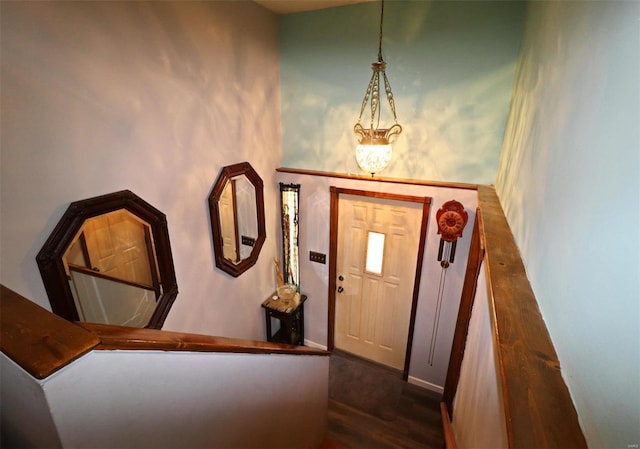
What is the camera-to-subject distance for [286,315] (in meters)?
3.27

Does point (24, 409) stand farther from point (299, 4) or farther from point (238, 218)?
point (299, 4)

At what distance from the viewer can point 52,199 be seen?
144cm

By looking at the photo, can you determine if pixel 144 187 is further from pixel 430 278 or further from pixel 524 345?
pixel 430 278

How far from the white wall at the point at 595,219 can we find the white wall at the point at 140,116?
1.99 meters

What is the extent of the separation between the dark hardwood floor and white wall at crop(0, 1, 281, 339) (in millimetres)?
1310

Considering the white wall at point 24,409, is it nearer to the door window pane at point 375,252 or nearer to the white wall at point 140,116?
Result: the white wall at point 140,116

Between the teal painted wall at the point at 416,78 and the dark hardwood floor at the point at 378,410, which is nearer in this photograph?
the teal painted wall at the point at 416,78

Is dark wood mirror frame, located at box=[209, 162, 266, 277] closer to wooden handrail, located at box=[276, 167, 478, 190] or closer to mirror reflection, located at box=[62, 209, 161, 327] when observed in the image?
wooden handrail, located at box=[276, 167, 478, 190]

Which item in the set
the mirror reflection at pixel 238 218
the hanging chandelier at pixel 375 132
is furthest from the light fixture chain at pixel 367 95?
the mirror reflection at pixel 238 218

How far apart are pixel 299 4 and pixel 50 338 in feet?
9.56

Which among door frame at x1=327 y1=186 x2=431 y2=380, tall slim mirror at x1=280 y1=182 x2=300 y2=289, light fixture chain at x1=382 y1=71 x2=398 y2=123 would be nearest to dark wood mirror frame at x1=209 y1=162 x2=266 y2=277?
tall slim mirror at x1=280 y1=182 x2=300 y2=289

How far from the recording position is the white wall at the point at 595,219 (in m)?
0.43

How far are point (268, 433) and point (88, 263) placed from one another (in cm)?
134

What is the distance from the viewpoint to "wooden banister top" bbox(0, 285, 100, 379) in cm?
56
